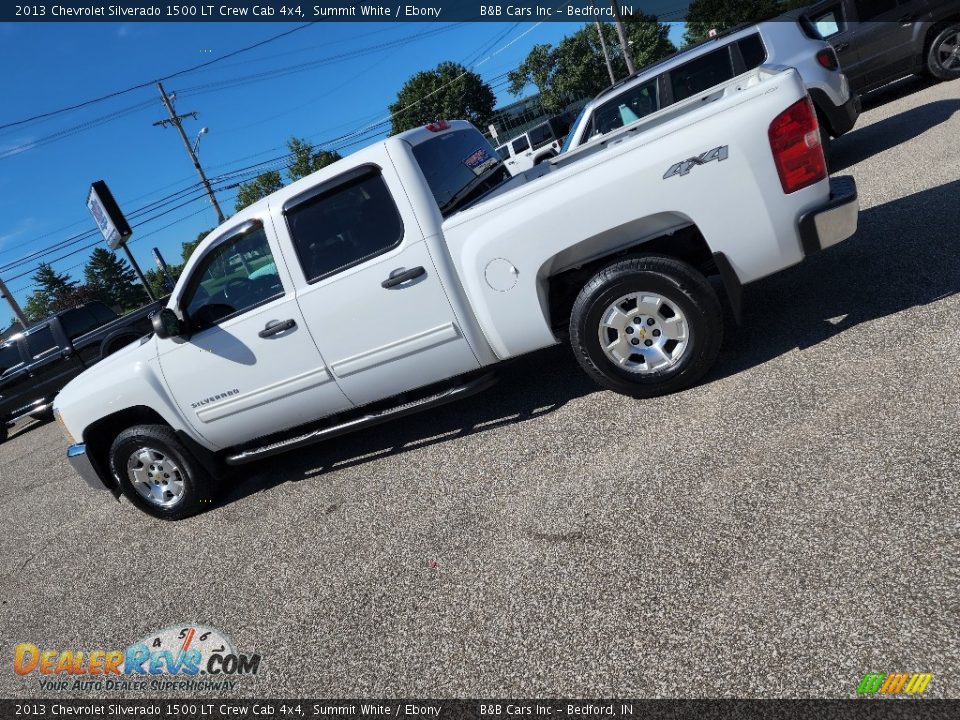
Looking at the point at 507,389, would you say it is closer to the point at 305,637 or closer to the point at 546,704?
the point at 305,637

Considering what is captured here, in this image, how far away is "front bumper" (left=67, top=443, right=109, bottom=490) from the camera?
4836mm

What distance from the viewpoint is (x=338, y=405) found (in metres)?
4.50

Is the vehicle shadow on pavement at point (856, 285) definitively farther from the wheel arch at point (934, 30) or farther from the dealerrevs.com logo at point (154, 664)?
the wheel arch at point (934, 30)

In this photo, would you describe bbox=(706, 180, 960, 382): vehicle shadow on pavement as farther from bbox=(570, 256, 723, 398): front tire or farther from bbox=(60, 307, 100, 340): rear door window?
bbox=(60, 307, 100, 340): rear door window

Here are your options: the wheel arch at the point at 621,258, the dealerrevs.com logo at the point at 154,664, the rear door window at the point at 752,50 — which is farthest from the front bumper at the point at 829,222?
the rear door window at the point at 752,50

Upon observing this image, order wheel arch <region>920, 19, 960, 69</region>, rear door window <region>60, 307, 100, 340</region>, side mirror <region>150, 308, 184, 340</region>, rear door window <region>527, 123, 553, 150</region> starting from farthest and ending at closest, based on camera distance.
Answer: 1. rear door window <region>527, 123, 553, 150</region>
2. rear door window <region>60, 307, 100, 340</region>
3. wheel arch <region>920, 19, 960, 69</region>
4. side mirror <region>150, 308, 184, 340</region>

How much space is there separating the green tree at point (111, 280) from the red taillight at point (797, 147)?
112292mm

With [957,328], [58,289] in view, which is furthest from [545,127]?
[58,289]

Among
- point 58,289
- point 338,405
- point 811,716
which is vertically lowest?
point 811,716

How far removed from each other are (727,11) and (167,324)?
55.7 m

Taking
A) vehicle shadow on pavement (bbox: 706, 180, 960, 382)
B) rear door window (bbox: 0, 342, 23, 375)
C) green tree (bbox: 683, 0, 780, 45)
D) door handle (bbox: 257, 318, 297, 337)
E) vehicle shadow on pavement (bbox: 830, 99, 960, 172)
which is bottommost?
vehicle shadow on pavement (bbox: 706, 180, 960, 382)

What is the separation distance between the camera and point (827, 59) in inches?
285

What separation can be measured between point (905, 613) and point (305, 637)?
244 cm

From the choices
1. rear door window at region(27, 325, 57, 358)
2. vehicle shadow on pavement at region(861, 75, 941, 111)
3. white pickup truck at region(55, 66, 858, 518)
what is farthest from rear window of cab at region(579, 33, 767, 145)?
rear door window at region(27, 325, 57, 358)
